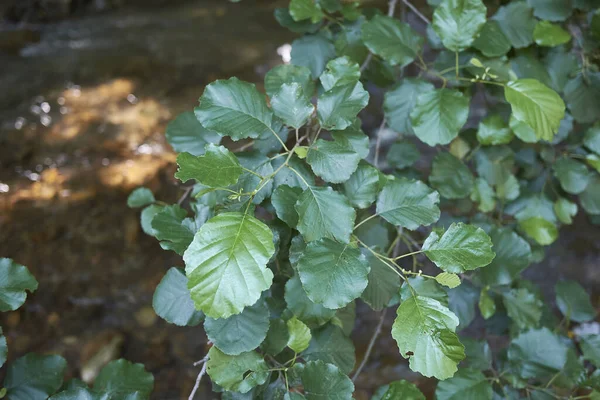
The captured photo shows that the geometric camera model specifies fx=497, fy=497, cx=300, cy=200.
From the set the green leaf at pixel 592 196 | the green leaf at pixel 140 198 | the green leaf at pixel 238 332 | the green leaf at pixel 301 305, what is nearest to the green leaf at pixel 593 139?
the green leaf at pixel 592 196

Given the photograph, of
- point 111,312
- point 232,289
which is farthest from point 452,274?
point 111,312

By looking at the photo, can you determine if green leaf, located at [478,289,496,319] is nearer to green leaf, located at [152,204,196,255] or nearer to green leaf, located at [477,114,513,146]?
green leaf, located at [477,114,513,146]

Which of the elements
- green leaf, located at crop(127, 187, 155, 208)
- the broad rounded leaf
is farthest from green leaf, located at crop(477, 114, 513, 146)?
the broad rounded leaf

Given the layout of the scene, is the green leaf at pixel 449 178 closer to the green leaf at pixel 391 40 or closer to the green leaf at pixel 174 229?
the green leaf at pixel 391 40

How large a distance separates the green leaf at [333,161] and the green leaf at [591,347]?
2.76 feet

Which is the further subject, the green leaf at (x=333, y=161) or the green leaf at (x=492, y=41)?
the green leaf at (x=492, y=41)

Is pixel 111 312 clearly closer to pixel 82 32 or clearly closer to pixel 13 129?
pixel 13 129

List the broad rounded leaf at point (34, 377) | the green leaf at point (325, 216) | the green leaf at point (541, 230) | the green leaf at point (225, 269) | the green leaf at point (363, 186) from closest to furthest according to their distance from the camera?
the green leaf at point (225, 269) < the green leaf at point (325, 216) < the green leaf at point (363, 186) < the broad rounded leaf at point (34, 377) < the green leaf at point (541, 230)

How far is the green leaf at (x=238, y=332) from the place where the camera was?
0.85m

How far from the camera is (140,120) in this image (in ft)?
9.96

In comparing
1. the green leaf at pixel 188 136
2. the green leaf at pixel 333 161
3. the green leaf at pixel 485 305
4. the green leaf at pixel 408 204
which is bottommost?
the green leaf at pixel 485 305

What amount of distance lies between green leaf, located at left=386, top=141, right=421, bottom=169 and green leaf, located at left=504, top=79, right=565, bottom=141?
12.2 inches

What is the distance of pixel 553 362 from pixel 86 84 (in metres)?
3.17

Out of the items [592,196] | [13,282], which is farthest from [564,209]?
[13,282]
